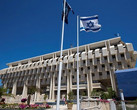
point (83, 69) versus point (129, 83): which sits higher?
point (83, 69)

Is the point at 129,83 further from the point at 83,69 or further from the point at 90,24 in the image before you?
the point at 90,24

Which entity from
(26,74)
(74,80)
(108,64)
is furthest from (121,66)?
(26,74)

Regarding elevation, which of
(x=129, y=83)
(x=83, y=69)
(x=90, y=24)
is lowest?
(x=129, y=83)

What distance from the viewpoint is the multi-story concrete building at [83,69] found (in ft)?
104

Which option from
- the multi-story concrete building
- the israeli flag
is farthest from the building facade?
the israeli flag

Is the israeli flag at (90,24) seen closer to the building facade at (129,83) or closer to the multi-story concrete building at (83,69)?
the building facade at (129,83)

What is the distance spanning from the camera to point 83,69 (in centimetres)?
3606

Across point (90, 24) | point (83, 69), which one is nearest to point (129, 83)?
point (83, 69)

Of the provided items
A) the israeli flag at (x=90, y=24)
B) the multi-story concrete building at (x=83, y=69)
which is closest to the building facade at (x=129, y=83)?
the multi-story concrete building at (x=83, y=69)

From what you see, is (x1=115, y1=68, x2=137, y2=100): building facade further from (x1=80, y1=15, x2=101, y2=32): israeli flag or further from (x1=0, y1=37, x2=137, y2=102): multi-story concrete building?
(x1=80, y1=15, x2=101, y2=32): israeli flag

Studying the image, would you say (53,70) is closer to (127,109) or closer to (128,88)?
(128,88)

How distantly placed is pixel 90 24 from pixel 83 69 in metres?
25.9

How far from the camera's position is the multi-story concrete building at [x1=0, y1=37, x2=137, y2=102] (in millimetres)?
31844

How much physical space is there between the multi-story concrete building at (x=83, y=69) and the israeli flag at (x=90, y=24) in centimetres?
2312
